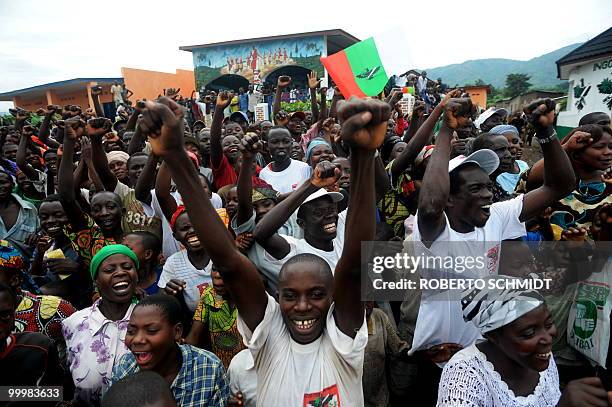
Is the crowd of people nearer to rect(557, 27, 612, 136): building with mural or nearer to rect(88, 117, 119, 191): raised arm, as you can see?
rect(88, 117, 119, 191): raised arm

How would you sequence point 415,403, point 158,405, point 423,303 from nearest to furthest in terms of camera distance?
point 158,405, point 423,303, point 415,403

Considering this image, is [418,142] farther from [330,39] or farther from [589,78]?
[330,39]

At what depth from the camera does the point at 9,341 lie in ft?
6.61

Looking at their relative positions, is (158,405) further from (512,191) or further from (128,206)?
(512,191)

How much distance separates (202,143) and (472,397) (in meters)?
4.88

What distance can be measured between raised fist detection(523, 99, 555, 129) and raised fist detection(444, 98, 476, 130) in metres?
A: 0.39

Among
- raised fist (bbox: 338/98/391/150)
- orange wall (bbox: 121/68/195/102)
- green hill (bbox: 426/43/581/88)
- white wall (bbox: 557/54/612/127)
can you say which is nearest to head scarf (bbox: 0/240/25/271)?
raised fist (bbox: 338/98/391/150)

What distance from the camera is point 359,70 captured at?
6.01m

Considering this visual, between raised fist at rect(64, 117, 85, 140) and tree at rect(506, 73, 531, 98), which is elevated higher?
tree at rect(506, 73, 531, 98)

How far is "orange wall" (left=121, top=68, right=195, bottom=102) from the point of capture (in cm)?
2045

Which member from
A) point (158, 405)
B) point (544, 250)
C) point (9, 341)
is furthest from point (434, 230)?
point (9, 341)

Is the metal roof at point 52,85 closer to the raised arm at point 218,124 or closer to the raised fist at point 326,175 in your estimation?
the raised arm at point 218,124

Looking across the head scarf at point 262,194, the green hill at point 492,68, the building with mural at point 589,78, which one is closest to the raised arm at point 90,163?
the head scarf at point 262,194

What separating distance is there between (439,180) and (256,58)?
2194cm
